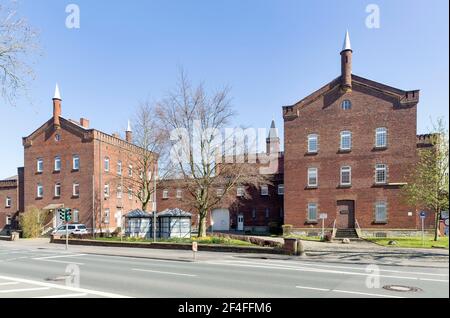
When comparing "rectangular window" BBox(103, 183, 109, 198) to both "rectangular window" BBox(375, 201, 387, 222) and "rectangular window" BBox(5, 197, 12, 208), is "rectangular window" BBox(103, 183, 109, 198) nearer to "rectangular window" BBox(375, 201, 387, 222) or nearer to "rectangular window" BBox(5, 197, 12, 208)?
"rectangular window" BBox(5, 197, 12, 208)

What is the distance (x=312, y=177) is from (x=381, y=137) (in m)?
7.94

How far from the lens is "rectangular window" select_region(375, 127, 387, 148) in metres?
34.4

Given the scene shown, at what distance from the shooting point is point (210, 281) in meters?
12.4

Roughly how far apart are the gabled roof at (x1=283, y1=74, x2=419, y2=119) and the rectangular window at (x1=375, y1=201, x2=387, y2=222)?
10.3 meters

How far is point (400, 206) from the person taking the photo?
1308 inches

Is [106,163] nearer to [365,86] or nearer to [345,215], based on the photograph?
[345,215]

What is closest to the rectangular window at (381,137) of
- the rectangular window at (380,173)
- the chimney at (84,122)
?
the rectangular window at (380,173)

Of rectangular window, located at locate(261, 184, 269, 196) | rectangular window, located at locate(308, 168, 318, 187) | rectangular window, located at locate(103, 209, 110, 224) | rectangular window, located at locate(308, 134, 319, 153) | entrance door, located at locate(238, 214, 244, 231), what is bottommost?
entrance door, located at locate(238, 214, 244, 231)

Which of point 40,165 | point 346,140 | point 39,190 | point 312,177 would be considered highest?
point 346,140

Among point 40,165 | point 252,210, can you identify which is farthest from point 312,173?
point 40,165

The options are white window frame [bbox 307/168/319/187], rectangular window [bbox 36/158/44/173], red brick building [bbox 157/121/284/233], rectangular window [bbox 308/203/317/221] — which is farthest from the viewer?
rectangular window [bbox 36/158/44/173]

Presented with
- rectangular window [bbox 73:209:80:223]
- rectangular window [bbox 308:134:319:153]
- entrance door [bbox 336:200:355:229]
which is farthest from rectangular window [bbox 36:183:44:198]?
entrance door [bbox 336:200:355:229]
